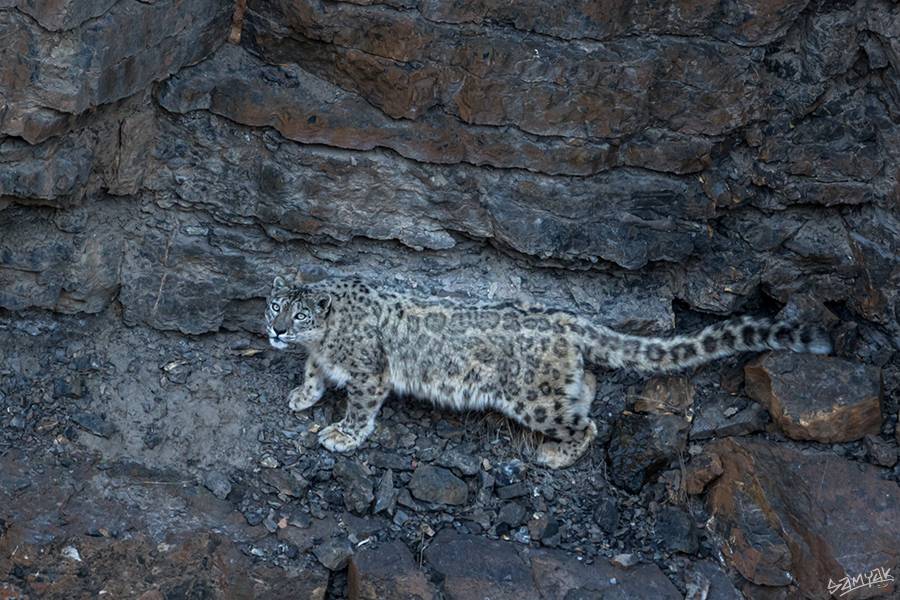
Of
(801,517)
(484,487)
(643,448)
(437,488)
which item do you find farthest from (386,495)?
(801,517)

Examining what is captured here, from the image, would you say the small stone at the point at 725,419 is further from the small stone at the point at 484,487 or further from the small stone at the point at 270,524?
the small stone at the point at 270,524

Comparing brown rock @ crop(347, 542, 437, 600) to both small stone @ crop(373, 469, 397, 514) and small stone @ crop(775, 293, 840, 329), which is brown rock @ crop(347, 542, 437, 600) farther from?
small stone @ crop(775, 293, 840, 329)

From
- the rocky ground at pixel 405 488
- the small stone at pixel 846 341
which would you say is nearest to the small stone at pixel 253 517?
the rocky ground at pixel 405 488

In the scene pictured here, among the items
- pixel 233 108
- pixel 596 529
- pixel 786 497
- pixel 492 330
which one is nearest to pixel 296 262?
pixel 233 108

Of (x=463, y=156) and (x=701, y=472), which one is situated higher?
(x=463, y=156)

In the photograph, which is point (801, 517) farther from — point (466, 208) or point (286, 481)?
point (286, 481)

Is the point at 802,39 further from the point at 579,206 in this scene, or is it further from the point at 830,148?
the point at 579,206
